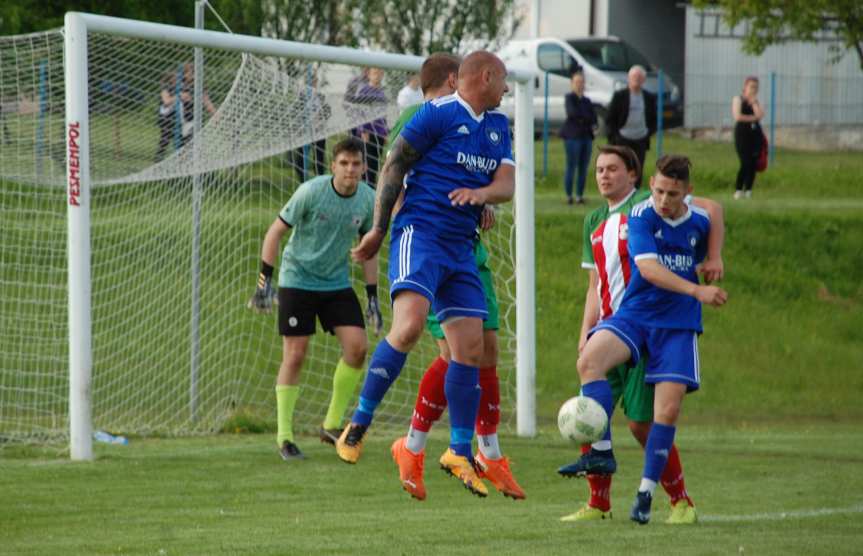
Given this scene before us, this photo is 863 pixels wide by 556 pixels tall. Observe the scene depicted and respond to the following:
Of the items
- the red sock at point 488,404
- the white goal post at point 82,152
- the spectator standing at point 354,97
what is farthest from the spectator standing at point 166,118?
the red sock at point 488,404

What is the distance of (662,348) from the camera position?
28.5 feet

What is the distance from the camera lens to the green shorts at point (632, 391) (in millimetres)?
8953

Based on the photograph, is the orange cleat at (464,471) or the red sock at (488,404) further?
the red sock at (488,404)

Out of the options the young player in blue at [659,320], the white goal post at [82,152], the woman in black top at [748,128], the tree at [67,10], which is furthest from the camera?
the woman in black top at [748,128]

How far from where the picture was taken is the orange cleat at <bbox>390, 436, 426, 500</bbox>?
8.15 meters

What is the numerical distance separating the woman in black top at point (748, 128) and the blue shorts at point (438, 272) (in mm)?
16382

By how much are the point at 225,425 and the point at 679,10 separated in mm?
26028

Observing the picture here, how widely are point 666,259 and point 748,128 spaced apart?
1570cm

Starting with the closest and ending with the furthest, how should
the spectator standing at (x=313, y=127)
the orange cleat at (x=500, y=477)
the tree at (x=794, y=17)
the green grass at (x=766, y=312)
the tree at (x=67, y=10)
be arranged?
1. the orange cleat at (x=500, y=477)
2. the spectator standing at (x=313, y=127)
3. the green grass at (x=766, y=312)
4. the tree at (x=67, y=10)
5. the tree at (x=794, y=17)

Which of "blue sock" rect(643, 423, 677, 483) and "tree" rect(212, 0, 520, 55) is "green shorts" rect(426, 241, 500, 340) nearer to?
"blue sock" rect(643, 423, 677, 483)

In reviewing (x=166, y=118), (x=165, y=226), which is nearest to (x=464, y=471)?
(x=166, y=118)

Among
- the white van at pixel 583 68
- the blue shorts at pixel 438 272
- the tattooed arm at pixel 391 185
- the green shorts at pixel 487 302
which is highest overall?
the white van at pixel 583 68

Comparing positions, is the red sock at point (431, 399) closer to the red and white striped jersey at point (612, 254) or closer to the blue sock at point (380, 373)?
the blue sock at point (380, 373)

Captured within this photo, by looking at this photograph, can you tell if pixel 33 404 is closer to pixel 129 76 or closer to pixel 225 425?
pixel 225 425
